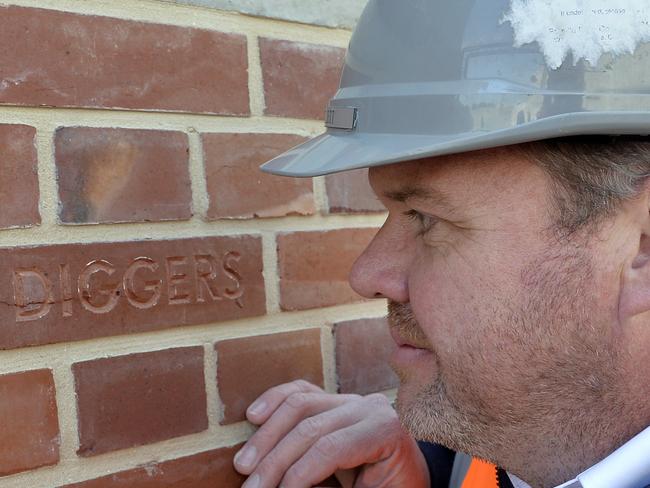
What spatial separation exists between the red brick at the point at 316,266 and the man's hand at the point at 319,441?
16 centimetres

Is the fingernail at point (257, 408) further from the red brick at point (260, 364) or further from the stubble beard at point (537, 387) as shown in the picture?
the stubble beard at point (537, 387)

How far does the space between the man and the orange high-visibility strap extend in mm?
259

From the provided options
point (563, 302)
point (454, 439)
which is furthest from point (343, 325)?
point (563, 302)

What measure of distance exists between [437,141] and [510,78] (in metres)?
0.13

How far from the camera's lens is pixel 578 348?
127 cm

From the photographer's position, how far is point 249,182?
1436mm

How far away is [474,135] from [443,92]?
0.08m

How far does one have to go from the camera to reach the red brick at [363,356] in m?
1.60

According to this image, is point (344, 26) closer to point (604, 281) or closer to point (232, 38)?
point (232, 38)

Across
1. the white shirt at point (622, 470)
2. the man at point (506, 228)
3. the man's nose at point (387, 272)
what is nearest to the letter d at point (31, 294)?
the man at point (506, 228)

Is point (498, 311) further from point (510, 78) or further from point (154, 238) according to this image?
point (154, 238)

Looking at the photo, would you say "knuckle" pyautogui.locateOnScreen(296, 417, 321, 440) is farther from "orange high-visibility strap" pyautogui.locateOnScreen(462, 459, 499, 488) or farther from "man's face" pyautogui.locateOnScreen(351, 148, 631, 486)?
A: "orange high-visibility strap" pyautogui.locateOnScreen(462, 459, 499, 488)

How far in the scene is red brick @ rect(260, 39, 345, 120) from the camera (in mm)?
1467

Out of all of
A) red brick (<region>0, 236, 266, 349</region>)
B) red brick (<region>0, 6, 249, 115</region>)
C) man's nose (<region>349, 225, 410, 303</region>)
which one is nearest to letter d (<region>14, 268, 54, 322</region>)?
red brick (<region>0, 236, 266, 349</region>)
